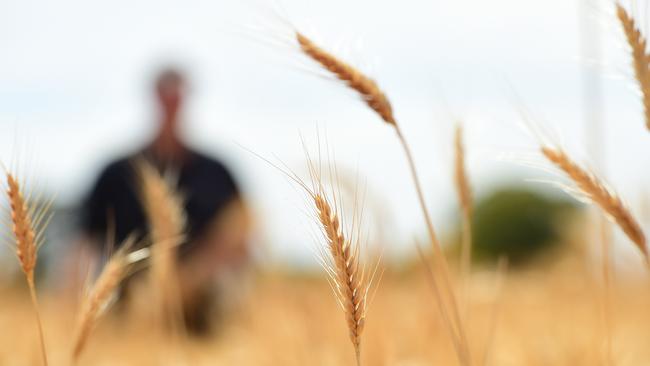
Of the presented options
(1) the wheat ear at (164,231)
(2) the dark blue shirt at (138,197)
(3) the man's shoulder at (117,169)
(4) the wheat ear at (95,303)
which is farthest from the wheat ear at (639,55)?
(3) the man's shoulder at (117,169)

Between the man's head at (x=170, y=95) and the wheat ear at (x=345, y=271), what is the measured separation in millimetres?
3813

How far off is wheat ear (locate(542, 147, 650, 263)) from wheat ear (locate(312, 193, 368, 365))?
254 millimetres

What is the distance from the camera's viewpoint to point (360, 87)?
0.91m

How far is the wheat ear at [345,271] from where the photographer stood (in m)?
0.77

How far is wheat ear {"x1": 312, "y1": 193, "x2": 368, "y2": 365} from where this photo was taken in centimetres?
77

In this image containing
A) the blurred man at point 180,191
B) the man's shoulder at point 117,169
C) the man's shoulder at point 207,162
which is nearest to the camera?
the blurred man at point 180,191

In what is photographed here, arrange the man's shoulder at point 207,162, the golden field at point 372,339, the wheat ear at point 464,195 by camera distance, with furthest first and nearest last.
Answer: the man's shoulder at point 207,162
the golden field at point 372,339
the wheat ear at point 464,195

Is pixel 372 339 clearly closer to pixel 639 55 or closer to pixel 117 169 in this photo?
pixel 639 55

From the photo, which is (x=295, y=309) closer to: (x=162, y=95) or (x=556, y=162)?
(x=556, y=162)

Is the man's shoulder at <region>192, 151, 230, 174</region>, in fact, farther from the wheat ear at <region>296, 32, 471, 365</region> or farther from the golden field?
the wheat ear at <region>296, 32, 471, 365</region>

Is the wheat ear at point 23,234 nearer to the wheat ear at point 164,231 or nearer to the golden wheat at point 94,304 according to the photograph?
the golden wheat at point 94,304

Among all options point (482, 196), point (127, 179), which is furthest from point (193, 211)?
point (482, 196)

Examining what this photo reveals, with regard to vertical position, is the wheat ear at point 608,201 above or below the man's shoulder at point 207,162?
above

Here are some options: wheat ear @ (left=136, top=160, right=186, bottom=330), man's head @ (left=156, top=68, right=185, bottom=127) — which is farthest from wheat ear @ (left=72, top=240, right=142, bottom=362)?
man's head @ (left=156, top=68, right=185, bottom=127)
